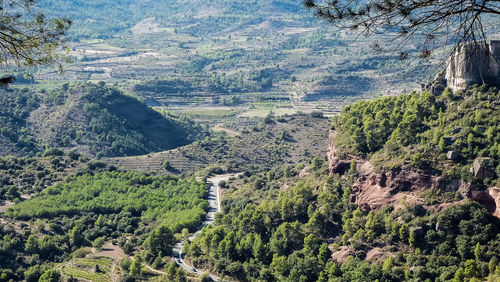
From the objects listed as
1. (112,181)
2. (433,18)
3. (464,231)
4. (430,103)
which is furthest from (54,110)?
(433,18)

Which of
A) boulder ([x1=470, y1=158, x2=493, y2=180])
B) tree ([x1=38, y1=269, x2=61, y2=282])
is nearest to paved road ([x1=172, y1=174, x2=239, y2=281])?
tree ([x1=38, y1=269, x2=61, y2=282])

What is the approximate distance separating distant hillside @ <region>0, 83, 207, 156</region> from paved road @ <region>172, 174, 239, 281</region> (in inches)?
1388

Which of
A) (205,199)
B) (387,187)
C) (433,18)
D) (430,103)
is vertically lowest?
(205,199)

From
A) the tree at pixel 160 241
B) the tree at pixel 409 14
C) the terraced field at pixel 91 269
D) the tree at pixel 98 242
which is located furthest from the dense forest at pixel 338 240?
the tree at pixel 409 14

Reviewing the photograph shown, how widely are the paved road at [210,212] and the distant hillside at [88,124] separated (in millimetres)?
35264

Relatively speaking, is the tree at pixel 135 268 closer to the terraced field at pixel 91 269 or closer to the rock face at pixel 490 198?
the terraced field at pixel 91 269

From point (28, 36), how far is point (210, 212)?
52.9 metres

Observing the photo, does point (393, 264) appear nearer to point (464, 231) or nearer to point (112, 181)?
point (464, 231)

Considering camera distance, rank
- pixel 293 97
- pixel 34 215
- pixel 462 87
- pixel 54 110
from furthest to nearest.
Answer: pixel 293 97 < pixel 54 110 < pixel 34 215 < pixel 462 87

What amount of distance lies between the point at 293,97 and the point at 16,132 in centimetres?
8921

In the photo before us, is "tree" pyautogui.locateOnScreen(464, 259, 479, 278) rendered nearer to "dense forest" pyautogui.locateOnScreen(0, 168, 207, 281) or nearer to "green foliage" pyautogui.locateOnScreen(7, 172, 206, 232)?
"dense forest" pyautogui.locateOnScreen(0, 168, 207, 281)

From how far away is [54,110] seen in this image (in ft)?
458

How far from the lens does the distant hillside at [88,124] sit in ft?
416

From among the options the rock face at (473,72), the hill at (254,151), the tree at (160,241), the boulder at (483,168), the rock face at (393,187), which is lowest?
the tree at (160,241)
